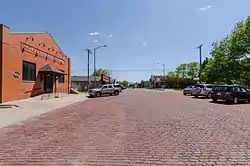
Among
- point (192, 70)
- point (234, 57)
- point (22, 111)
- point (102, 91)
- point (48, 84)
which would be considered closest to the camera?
point (22, 111)

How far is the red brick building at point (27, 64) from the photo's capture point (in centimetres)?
2898

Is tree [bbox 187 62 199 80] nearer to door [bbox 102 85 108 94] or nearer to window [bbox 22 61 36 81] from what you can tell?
door [bbox 102 85 108 94]

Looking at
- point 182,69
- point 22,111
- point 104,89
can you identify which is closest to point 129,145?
point 22,111

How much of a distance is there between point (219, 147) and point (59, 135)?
5160mm

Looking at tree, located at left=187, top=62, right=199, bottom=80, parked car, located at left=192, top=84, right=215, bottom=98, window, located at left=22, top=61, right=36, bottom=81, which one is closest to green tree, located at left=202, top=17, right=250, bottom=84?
parked car, located at left=192, top=84, right=215, bottom=98

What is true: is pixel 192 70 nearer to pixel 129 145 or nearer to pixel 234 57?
pixel 234 57

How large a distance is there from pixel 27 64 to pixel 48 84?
7378 mm

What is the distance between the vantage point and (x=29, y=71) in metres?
35.9

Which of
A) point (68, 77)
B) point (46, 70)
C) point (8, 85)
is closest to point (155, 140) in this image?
point (8, 85)

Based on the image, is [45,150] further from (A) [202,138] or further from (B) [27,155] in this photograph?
(A) [202,138]

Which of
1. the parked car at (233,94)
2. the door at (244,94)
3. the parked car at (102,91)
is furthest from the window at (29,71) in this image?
the door at (244,94)

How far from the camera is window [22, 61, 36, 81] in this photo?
3453 centimetres

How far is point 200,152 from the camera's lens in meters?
8.22

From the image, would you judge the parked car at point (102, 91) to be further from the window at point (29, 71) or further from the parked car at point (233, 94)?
the parked car at point (233, 94)
